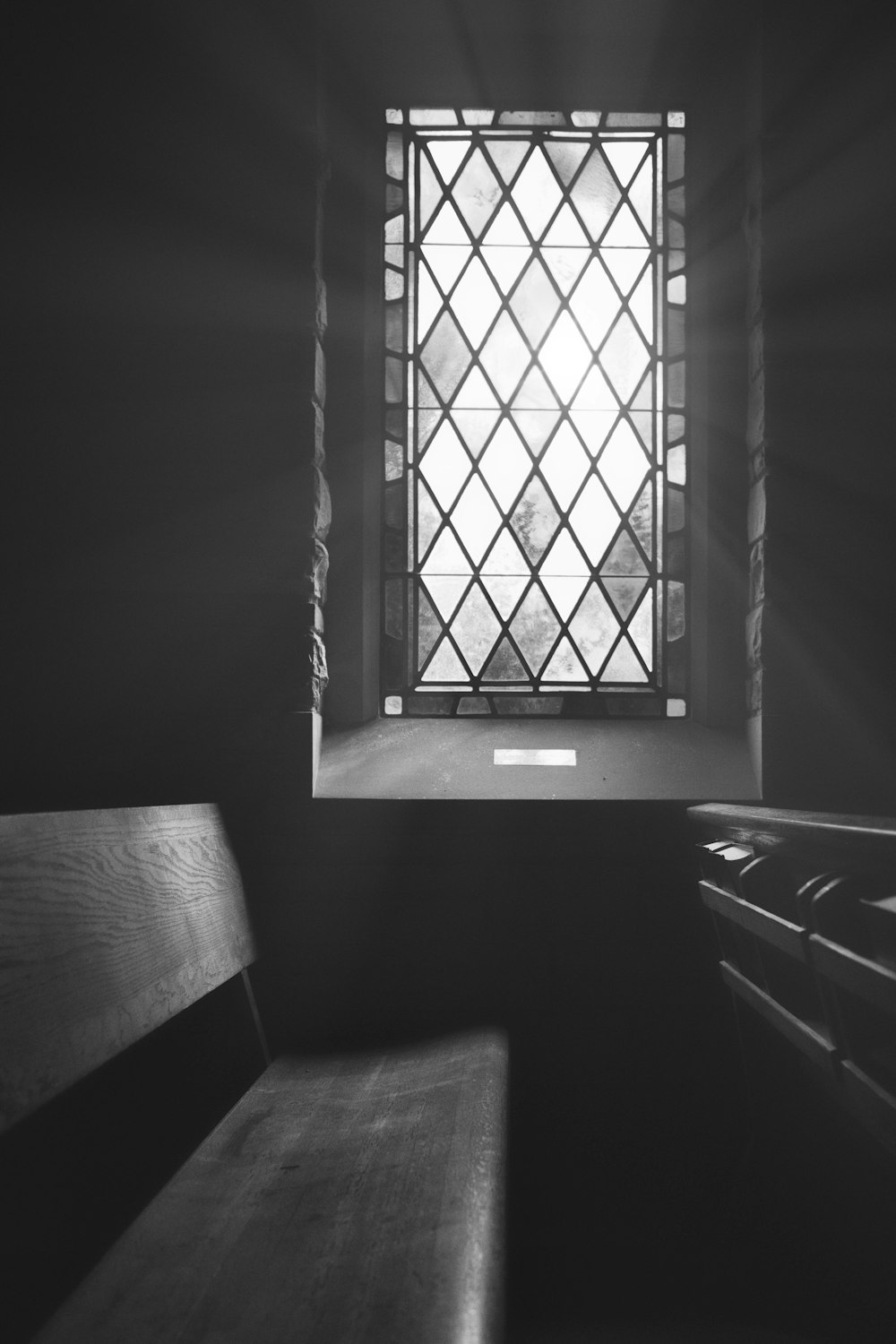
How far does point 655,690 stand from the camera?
2686 mm

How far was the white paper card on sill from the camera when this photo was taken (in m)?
2.44

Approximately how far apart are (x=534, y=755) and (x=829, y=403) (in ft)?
3.68

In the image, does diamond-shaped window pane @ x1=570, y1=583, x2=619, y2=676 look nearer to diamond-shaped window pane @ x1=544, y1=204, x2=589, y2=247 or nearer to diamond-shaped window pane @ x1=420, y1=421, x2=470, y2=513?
diamond-shaped window pane @ x1=420, y1=421, x2=470, y2=513

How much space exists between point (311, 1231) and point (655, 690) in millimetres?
1855

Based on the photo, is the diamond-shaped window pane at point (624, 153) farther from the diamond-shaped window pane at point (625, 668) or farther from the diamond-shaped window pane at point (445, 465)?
the diamond-shaped window pane at point (625, 668)

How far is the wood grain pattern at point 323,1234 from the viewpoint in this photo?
0.87 meters

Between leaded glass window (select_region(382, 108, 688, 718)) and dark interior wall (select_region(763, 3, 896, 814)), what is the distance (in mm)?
377

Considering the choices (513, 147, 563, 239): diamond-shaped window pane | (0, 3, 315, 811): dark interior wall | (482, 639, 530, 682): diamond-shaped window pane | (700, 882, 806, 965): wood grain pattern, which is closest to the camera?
(700, 882, 806, 965): wood grain pattern

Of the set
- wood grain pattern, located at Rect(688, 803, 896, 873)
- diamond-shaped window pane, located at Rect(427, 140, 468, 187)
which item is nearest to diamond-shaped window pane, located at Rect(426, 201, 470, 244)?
diamond-shaped window pane, located at Rect(427, 140, 468, 187)

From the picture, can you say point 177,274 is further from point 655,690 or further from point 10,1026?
point 10,1026

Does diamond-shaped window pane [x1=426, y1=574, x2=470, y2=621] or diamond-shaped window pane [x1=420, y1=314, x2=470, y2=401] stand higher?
diamond-shaped window pane [x1=420, y1=314, x2=470, y2=401]

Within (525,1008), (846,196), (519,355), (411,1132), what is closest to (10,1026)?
(411,1132)

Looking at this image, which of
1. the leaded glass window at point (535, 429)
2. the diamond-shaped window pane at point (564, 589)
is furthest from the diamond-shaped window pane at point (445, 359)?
the diamond-shaped window pane at point (564, 589)

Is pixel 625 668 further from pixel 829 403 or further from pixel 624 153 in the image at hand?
pixel 624 153
